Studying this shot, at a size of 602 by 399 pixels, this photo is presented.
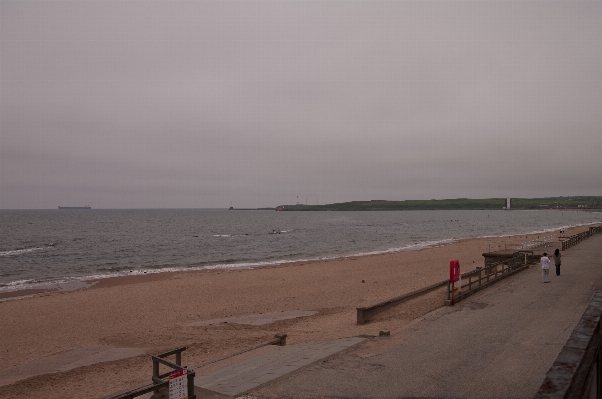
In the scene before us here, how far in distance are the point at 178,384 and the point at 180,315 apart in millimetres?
14515

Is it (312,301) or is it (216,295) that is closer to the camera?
(312,301)

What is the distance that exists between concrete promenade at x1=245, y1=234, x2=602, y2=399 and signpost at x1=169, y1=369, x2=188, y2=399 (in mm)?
1328

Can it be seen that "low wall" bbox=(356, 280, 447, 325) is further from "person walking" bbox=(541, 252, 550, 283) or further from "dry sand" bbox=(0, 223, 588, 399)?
"person walking" bbox=(541, 252, 550, 283)

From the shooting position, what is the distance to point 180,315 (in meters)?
20.3

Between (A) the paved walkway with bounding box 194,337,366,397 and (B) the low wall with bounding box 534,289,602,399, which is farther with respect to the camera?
(A) the paved walkway with bounding box 194,337,366,397

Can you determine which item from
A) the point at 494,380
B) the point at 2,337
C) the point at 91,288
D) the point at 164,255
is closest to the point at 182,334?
the point at 2,337

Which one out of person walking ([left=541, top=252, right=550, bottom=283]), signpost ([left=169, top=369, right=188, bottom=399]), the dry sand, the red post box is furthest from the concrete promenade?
person walking ([left=541, top=252, right=550, bottom=283])

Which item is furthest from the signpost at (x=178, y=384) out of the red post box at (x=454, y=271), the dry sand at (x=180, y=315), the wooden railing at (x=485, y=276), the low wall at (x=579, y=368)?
the red post box at (x=454, y=271)

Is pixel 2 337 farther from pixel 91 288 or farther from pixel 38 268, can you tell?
pixel 38 268

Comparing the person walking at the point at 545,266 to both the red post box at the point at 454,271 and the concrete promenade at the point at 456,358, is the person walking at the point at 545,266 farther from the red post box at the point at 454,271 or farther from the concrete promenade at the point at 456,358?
the red post box at the point at 454,271

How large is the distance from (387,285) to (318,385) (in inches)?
761

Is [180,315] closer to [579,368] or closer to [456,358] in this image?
[456,358]

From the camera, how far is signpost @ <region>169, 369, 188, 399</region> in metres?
6.45

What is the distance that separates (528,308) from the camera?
44.7 feet
